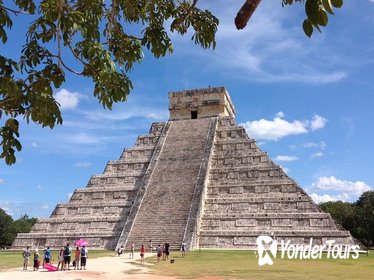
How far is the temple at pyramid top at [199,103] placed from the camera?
32844mm

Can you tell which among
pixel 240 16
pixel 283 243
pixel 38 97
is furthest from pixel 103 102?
pixel 283 243

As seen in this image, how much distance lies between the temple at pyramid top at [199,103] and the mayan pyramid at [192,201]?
1210 mm

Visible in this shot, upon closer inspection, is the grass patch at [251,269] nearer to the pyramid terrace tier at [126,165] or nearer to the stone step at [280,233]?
the stone step at [280,233]

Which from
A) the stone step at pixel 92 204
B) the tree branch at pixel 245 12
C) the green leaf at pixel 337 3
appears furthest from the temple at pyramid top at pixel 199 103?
the green leaf at pixel 337 3

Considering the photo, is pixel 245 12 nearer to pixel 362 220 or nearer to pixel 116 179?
pixel 116 179

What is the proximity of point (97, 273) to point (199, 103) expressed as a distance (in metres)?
21.8

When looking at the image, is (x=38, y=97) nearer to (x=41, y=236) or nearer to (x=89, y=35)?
(x=89, y=35)

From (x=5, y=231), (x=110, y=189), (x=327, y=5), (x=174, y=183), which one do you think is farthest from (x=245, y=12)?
(x=5, y=231)

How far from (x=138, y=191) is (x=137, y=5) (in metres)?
21.3

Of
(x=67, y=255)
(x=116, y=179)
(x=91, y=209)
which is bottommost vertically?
(x=67, y=255)

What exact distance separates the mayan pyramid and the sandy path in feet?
21.0

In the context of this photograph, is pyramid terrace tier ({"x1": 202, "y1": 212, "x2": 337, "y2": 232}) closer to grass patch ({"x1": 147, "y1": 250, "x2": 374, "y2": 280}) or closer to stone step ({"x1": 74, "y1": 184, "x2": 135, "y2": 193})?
grass patch ({"x1": 147, "y1": 250, "x2": 374, "y2": 280})

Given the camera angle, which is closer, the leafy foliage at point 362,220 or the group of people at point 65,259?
the group of people at point 65,259

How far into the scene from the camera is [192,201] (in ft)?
78.6
